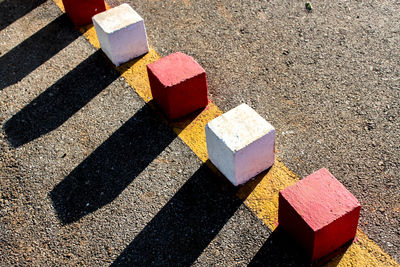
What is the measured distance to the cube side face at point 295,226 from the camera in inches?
132

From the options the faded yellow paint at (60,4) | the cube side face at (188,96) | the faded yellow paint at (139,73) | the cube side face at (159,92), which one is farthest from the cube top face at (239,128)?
the faded yellow paint at (60,4)

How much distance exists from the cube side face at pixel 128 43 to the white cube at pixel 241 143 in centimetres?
165

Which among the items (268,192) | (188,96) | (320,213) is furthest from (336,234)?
(188,96)

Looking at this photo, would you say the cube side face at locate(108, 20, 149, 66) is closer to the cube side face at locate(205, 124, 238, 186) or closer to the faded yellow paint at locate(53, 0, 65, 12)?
the faded yellow paint at locate(53, 0, 65, 12)

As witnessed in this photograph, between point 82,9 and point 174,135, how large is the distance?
7.19 ft

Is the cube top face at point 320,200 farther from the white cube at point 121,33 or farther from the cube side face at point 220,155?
the white cube at point 121,33

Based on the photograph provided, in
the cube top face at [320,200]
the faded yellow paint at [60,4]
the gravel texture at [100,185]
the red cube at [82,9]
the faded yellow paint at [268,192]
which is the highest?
the red cube at [82,9]

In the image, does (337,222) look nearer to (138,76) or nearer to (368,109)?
(368,109)

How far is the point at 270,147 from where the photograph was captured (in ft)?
13.0

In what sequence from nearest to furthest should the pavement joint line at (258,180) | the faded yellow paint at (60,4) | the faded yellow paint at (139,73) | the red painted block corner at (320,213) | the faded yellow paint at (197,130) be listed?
the red painted block corner at (320,213) < the pavement joint line at (258,180) < the faded yellow paint at (197,130) < the faded yellow paint at (139,73) < the faded yellow paint at (60,4)

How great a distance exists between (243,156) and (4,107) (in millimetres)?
2610

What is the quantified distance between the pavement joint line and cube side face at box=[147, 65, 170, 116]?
9 centimetres

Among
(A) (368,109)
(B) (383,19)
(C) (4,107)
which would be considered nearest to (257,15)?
(B) (383,19)

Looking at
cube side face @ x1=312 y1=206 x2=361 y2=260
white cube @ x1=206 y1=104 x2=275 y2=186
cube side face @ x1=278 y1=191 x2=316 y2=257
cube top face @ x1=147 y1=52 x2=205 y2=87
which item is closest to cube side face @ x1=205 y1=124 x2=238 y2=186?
white cube @ x1=206 y1=104 x2=275 y2=186
